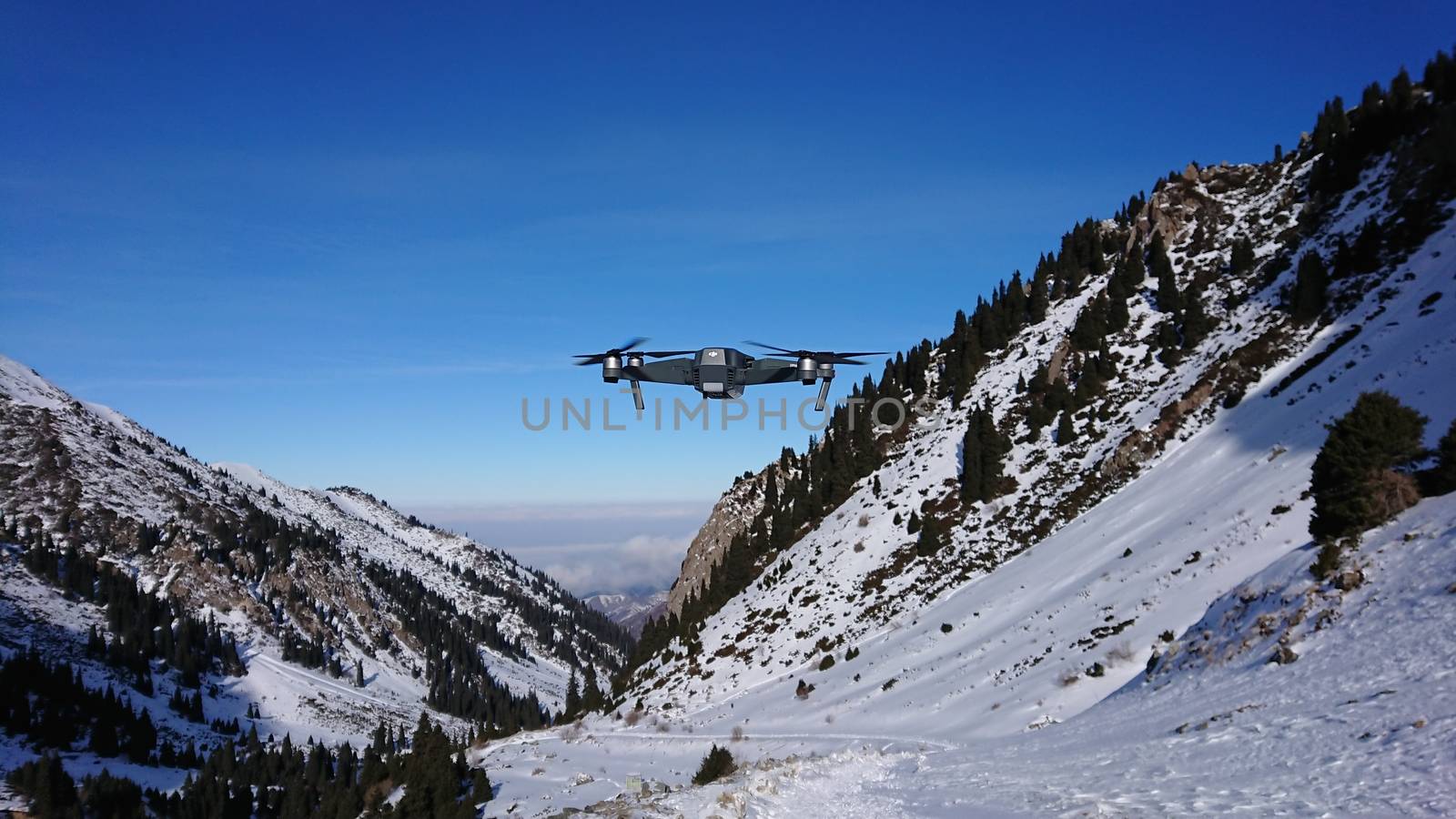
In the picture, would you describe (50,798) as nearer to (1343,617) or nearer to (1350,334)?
(1343,617)

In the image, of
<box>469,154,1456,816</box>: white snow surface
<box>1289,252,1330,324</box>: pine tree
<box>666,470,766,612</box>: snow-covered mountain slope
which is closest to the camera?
<box>469,154,1456,816</box>: white snow surface

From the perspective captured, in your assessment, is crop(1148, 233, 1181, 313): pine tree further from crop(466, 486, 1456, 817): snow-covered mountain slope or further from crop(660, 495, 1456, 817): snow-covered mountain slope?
crop(660, 495, 1456, 817): snow-covered mountain slope

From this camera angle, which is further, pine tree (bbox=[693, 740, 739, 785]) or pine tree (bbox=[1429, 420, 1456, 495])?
pine tree (bbox=[693, 740, 739, 785])

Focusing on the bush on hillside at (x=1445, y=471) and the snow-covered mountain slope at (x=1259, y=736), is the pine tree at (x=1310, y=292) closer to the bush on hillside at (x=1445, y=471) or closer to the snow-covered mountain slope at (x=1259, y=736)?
the bush on hillside at (x=1445, y=471)

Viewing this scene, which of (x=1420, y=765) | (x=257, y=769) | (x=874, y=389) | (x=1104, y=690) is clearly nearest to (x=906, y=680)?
(x=1104, y=690)

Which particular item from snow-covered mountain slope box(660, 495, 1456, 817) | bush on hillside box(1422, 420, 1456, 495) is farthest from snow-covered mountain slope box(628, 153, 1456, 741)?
bush on hillside box(1422, 420, 1456, 495)

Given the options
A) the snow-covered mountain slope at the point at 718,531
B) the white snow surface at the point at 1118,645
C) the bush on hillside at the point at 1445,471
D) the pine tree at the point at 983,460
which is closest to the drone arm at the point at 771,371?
the white snow surface at the point at 1118,645

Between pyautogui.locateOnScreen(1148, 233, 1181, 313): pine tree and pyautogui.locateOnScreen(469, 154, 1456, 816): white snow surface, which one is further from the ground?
pyautogui.locateOnScreen(1148, 233, 1181, 313): pine tree
